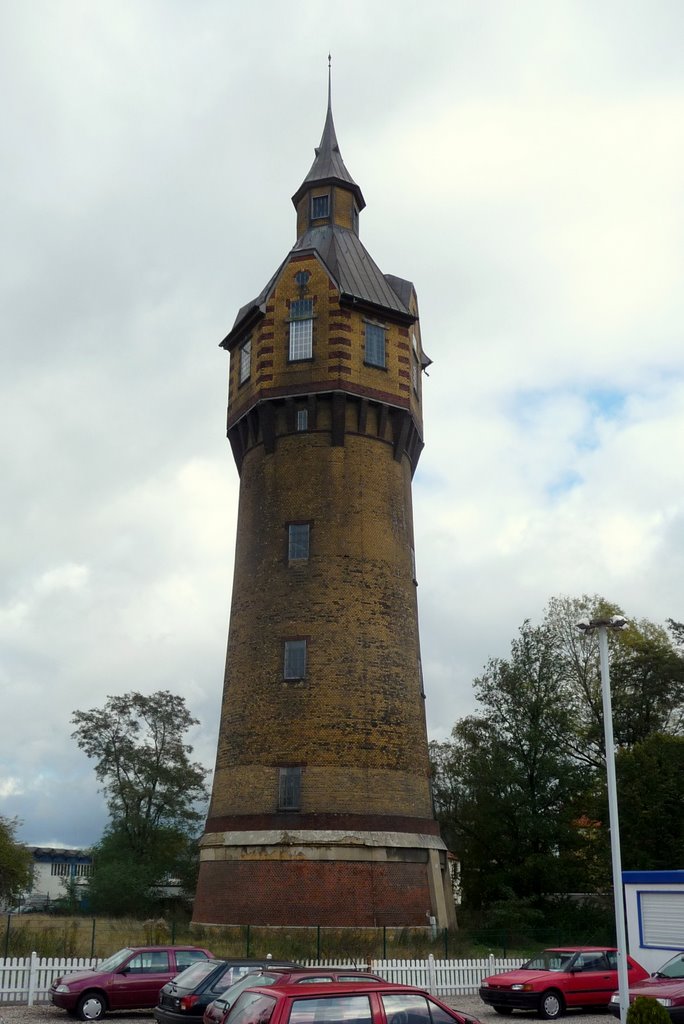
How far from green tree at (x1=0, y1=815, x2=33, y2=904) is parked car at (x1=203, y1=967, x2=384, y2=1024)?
38.9 metres

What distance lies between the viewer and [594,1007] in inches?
890

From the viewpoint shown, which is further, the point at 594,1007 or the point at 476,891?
the point at 476,891

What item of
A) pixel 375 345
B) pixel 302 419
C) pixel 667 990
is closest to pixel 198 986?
pixel 667 990

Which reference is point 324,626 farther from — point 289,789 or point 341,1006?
point 341,1006

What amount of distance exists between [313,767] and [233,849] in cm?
377

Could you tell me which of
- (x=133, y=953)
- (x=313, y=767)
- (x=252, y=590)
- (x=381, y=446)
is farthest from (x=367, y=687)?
(x=133, y=953)

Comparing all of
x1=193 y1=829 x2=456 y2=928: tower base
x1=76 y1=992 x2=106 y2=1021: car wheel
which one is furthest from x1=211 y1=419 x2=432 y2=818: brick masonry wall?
x1=76 y1=992 x2=106 y2=1021: car wheel

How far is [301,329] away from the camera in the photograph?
3744cm

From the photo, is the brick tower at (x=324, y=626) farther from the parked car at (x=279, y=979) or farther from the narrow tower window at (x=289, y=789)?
the parked car at (x=279, y=979)

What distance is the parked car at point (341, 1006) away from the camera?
11047 mm

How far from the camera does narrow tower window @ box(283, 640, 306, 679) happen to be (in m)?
33.4

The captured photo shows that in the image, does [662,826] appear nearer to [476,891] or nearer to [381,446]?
[476,891]

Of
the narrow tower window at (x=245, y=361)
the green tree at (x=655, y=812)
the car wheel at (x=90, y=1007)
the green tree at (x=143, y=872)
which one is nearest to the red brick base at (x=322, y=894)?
the car wheel at (x=90, y=1007)

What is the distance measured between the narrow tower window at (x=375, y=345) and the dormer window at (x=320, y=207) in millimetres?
7778
